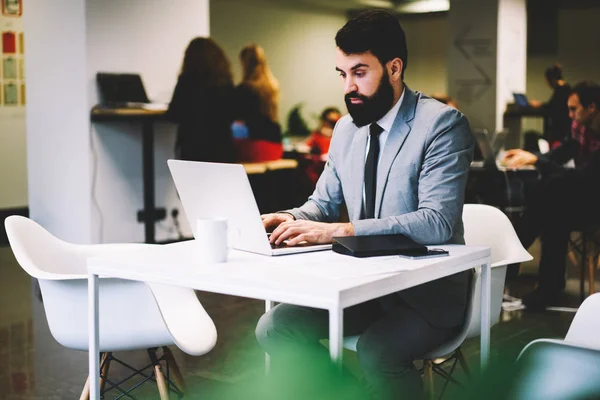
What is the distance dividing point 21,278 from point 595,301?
15.1ft

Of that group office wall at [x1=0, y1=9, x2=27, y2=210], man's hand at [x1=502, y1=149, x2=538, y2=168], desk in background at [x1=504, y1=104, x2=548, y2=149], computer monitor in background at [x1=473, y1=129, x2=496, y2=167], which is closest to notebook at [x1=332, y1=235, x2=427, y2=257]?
man's hand at [x1=502, y1=149, x2=538, y2=168]

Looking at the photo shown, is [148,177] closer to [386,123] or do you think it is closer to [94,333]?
[386,123]

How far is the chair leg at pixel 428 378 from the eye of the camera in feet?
7.52

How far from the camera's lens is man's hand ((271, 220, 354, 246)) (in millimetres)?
1905

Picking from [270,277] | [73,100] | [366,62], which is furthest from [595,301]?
[73,100]

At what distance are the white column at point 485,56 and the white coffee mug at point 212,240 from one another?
30.3 feet

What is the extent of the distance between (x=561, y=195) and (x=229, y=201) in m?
3.22

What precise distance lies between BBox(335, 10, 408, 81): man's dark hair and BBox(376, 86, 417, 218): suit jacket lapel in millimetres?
160

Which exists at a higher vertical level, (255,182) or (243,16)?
(243,16)

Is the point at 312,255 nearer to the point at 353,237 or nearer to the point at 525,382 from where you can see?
the point at 353,237

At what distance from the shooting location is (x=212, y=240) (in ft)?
5.79

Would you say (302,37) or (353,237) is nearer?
(353,237)

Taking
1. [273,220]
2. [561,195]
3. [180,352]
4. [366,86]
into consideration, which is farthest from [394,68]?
[561,195]

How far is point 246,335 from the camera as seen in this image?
3.87 meters
